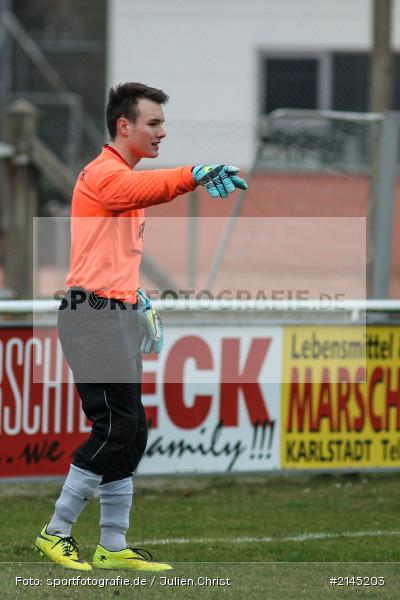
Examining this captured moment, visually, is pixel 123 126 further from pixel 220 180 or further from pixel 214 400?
pixel 214 400

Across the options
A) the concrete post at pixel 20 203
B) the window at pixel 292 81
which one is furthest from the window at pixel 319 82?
the concrete post at pixel 20 203

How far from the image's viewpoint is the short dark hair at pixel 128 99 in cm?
571

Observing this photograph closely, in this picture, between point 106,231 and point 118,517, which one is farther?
point 118,517

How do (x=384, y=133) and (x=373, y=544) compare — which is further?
(x=384, y=133)

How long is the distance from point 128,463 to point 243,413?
8.94 feet

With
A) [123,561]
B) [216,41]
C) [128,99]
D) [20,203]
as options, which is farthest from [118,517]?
[216,41]

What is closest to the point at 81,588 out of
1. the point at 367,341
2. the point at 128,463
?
the point at 128,463

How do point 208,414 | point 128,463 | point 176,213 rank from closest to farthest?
1. point 128,463
2. point 208,414
3. point 176,213

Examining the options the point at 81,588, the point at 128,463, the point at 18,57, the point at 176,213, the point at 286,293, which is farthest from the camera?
the point at 18,57

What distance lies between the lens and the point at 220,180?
5.21 m

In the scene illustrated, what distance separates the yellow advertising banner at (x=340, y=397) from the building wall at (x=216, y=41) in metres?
12.8

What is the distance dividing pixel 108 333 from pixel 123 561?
1.03 metres

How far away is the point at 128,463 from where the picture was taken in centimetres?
589

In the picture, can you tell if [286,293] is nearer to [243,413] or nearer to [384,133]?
[384,133]
